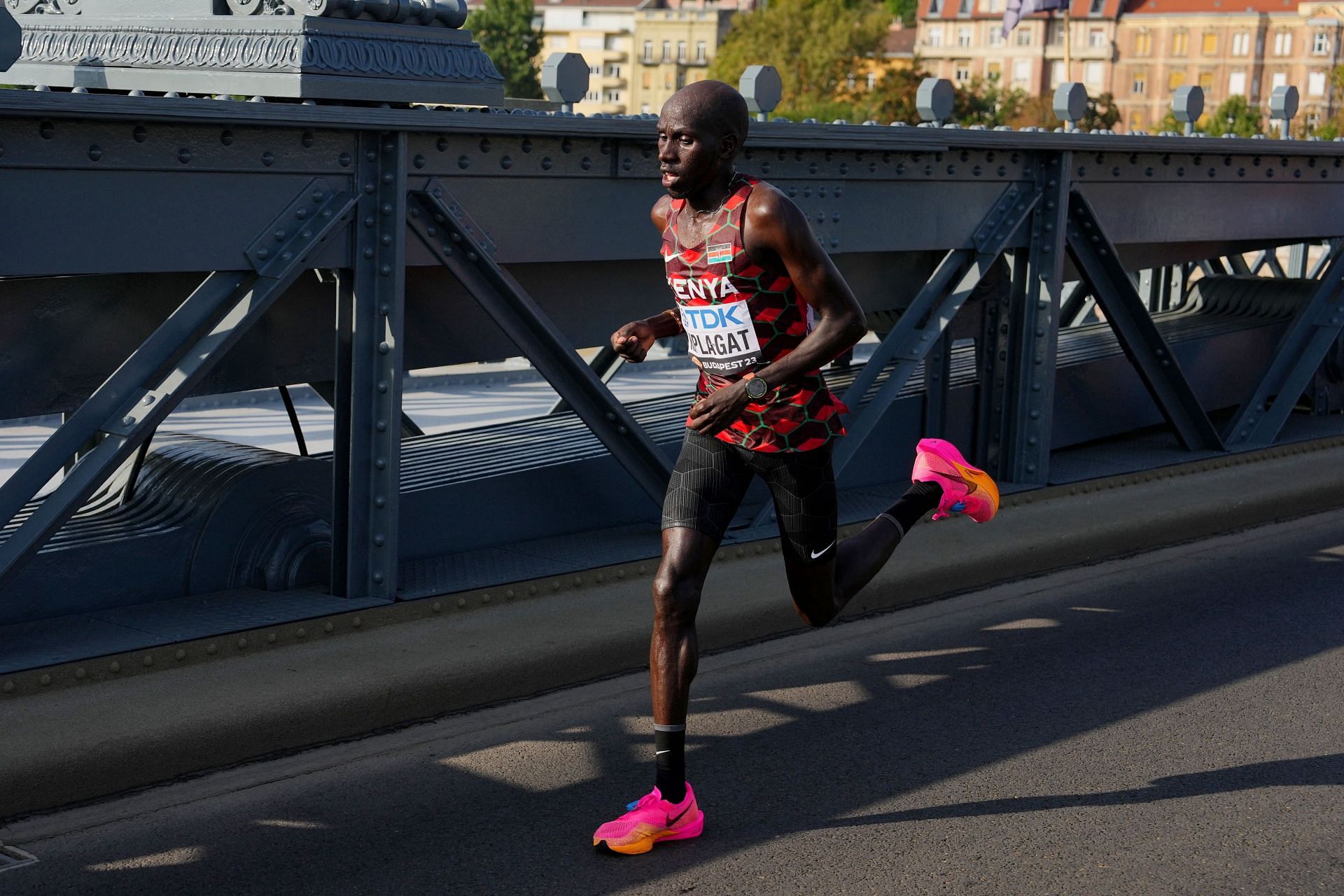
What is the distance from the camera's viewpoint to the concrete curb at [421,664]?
479 centimetres

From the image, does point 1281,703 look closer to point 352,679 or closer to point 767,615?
point 767,615

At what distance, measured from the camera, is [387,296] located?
5.78 metres

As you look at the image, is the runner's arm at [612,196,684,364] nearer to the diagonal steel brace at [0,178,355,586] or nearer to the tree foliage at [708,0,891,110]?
the diagonal steel brace at [0,178,355,586]

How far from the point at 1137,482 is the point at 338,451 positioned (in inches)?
191

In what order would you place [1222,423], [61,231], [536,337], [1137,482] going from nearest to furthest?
[61,231] < [536,337] < [1137,482] < [1222,423]

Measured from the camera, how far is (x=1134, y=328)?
8.90 m

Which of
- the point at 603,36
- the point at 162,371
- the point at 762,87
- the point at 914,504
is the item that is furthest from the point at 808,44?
the point at 162,371

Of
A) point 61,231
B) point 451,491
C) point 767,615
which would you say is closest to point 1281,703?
point 767,615

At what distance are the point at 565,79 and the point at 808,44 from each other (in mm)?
97404

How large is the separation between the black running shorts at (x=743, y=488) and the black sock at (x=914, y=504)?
65cm

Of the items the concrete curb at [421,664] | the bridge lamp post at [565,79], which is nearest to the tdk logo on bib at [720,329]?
the concrete curb at [421,664]

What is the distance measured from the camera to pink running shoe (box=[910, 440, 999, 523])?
566 cm

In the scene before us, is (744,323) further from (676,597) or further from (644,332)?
(676,597)

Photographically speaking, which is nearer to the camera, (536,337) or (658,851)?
(658,851)
